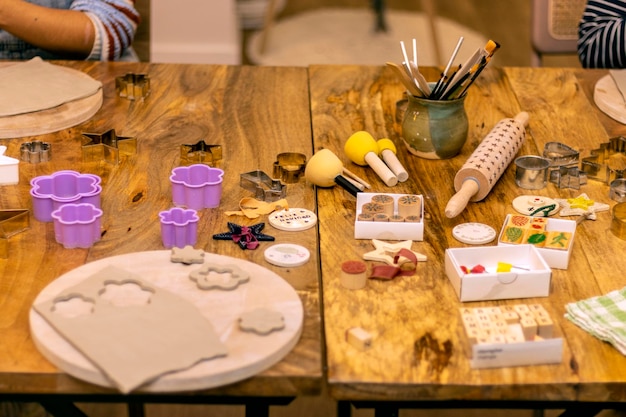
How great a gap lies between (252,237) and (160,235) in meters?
0.14

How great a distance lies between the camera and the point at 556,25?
262cm

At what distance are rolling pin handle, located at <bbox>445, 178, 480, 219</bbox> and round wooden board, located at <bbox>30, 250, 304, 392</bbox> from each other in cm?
34

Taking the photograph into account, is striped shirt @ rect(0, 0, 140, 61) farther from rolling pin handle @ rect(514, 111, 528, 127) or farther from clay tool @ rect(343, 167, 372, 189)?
rolling pin handle @ rect(514, 111, 528, 127)

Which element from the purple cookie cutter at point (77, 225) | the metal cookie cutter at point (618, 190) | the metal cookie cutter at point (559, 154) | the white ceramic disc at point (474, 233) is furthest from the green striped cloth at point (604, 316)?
the purple cookie cutter at point (77, 225)

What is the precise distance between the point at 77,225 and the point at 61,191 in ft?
0.56

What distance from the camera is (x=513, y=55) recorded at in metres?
4.51

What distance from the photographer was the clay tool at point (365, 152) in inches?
64.2

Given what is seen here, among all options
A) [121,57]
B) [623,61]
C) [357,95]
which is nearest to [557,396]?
[357,95]

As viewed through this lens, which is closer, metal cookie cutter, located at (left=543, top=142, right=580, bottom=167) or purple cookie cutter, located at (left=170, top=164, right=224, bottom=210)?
purple cookie cutter, located at (left=170, top=164, right=224, bottom=210)

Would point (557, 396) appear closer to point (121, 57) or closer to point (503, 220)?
point (503, 220)

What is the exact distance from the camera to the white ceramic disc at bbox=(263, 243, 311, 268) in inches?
53.1

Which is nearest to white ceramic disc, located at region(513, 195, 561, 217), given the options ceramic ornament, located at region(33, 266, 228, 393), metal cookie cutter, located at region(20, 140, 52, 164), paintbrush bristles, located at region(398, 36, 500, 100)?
paintbrush bristles, located at region(398, 36, 500, 100)

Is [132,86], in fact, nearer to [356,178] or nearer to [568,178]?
[356,178]

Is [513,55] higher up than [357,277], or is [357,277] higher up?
[357,277]
